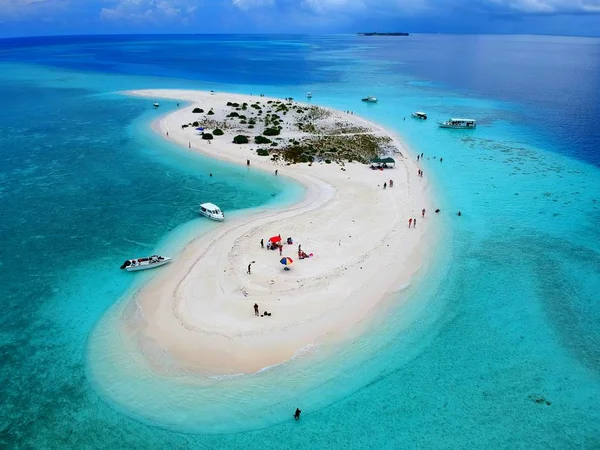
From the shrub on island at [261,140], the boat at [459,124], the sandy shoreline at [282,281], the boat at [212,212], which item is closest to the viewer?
the sandy shoreline at [282,281]

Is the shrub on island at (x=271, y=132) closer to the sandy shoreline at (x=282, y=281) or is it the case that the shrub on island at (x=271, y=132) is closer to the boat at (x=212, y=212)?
the sandy shoreline at (x=282, y=281)

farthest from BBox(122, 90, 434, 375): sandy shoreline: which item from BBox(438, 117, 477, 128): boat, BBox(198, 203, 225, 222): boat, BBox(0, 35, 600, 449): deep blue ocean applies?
BBox(438, 117, 477, 128): boat

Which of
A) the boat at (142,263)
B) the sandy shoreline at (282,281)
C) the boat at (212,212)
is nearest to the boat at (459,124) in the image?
the sandy shoreline at (282,281)

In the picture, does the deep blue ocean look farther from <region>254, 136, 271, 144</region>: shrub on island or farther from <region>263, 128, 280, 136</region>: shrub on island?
<region>263, 128, 280, 136</region>: shrub on island

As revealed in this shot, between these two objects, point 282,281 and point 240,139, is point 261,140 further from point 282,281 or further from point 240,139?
point 282,281

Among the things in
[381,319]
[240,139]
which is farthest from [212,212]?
[240,139]
